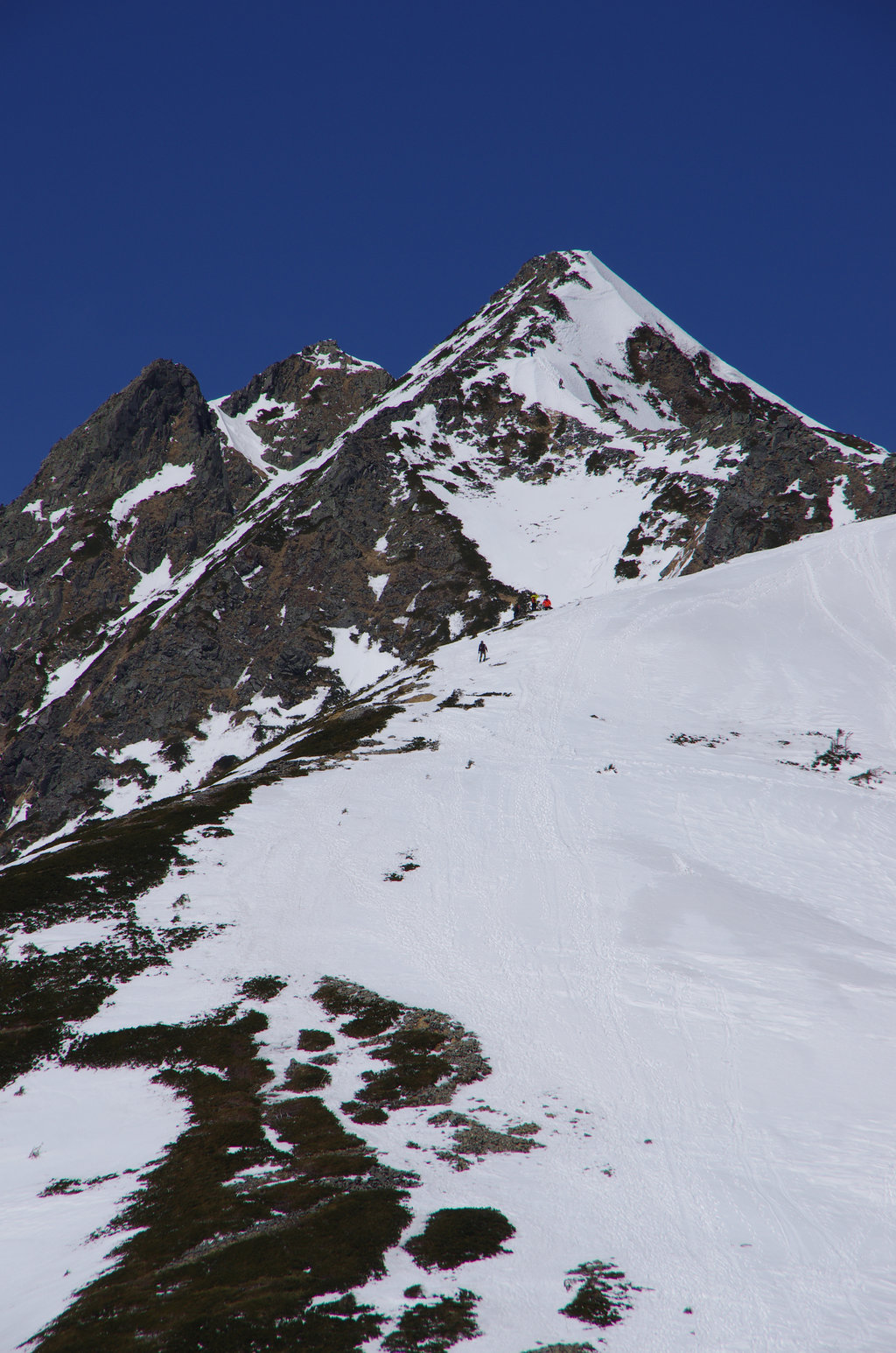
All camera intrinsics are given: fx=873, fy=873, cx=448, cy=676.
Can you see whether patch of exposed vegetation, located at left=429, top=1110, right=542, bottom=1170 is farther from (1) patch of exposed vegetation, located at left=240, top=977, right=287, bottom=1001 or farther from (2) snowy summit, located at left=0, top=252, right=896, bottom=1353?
(1) patch of exposed vegetation, located at left=240, top=977, right=287, bottom=1001

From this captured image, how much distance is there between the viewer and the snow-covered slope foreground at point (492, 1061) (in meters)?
13.2

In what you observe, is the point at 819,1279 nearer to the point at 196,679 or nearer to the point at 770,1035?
the point at 770,1035

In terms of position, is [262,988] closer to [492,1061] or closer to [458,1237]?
[492,1061]

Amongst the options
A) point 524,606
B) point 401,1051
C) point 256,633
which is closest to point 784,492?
point 524,606

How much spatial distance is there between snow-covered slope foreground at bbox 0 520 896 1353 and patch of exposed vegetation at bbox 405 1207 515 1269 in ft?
0.31

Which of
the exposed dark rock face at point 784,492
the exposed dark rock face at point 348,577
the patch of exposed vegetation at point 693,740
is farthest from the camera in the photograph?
the exposed dark rock face at point 348,577

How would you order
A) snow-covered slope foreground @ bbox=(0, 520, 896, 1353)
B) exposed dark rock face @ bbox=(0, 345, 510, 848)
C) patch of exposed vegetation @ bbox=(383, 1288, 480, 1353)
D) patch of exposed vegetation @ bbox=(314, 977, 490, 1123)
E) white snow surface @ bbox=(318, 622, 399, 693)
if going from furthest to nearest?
exposed dark rock face @ bbox=(0, 345, 510, 848), white snow surface @ bbox=(318, 622, 399, 693), patch of exposed vegetation @ bbox=(314, 977, 490, 1123), snow-covered slope foreground @ bbox=(0, 520, 896, 1353), patch of exposed vegetation @ bbox=(383, 1288, 480, 1353)

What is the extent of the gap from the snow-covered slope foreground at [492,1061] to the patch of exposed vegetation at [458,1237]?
0.09m

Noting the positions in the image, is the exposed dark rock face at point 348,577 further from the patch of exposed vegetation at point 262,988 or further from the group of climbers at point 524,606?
the patch of exposed vegetation at point 262,988

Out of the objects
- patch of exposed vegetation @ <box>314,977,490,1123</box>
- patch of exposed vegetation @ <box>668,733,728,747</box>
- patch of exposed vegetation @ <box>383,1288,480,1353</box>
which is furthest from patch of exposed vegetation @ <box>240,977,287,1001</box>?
patch of exposed vegetation @ <box>668,733,728,747</box>

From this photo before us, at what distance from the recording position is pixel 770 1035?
23797 millimetres

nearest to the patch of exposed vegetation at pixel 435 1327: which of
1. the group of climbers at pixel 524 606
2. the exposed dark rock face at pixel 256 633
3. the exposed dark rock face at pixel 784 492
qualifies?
the group of climbers at pixel 524 606

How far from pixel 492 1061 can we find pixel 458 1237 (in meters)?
8.70

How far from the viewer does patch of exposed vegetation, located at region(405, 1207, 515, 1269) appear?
13.9m
